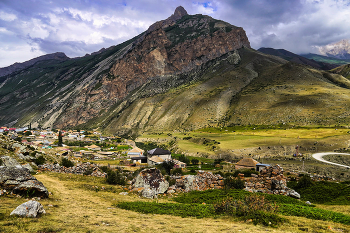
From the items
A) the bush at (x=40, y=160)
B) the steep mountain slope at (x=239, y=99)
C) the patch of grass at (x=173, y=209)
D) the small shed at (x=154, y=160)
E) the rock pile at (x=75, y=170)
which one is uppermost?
the steep mountain slope at (x=239, y=99)

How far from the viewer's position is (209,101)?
12231cm

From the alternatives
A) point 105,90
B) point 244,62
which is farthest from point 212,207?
point 105,90

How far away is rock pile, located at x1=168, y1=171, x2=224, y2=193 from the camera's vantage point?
19047 mm

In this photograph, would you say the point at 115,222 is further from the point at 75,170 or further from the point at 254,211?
the point at 75,170

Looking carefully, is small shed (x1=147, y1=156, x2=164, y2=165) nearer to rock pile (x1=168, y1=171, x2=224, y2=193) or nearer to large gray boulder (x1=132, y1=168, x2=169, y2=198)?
rock pile (x1=168, y1=171, x2=224, y2=193)

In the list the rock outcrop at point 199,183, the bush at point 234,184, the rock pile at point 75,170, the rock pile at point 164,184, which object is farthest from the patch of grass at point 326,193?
the rock pile at point 75,170

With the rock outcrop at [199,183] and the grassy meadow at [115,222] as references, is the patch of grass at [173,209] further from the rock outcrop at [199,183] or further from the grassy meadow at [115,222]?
the rock outcrop at [199,183]

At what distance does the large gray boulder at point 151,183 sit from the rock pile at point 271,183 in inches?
312

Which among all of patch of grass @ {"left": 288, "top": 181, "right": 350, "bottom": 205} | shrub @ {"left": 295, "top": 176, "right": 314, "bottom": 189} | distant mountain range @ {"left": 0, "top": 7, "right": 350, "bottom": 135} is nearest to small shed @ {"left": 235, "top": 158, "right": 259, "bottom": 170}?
shrub @ {"left": 295, "top": 176, "right": 314, "bottom": 189}

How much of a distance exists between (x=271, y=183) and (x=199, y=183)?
6.66 meters

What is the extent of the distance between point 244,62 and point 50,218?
6958 inches

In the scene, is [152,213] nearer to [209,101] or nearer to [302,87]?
[209,101]

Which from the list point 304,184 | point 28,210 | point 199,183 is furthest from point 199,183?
point 28,210

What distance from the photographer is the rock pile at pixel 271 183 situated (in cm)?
1730
